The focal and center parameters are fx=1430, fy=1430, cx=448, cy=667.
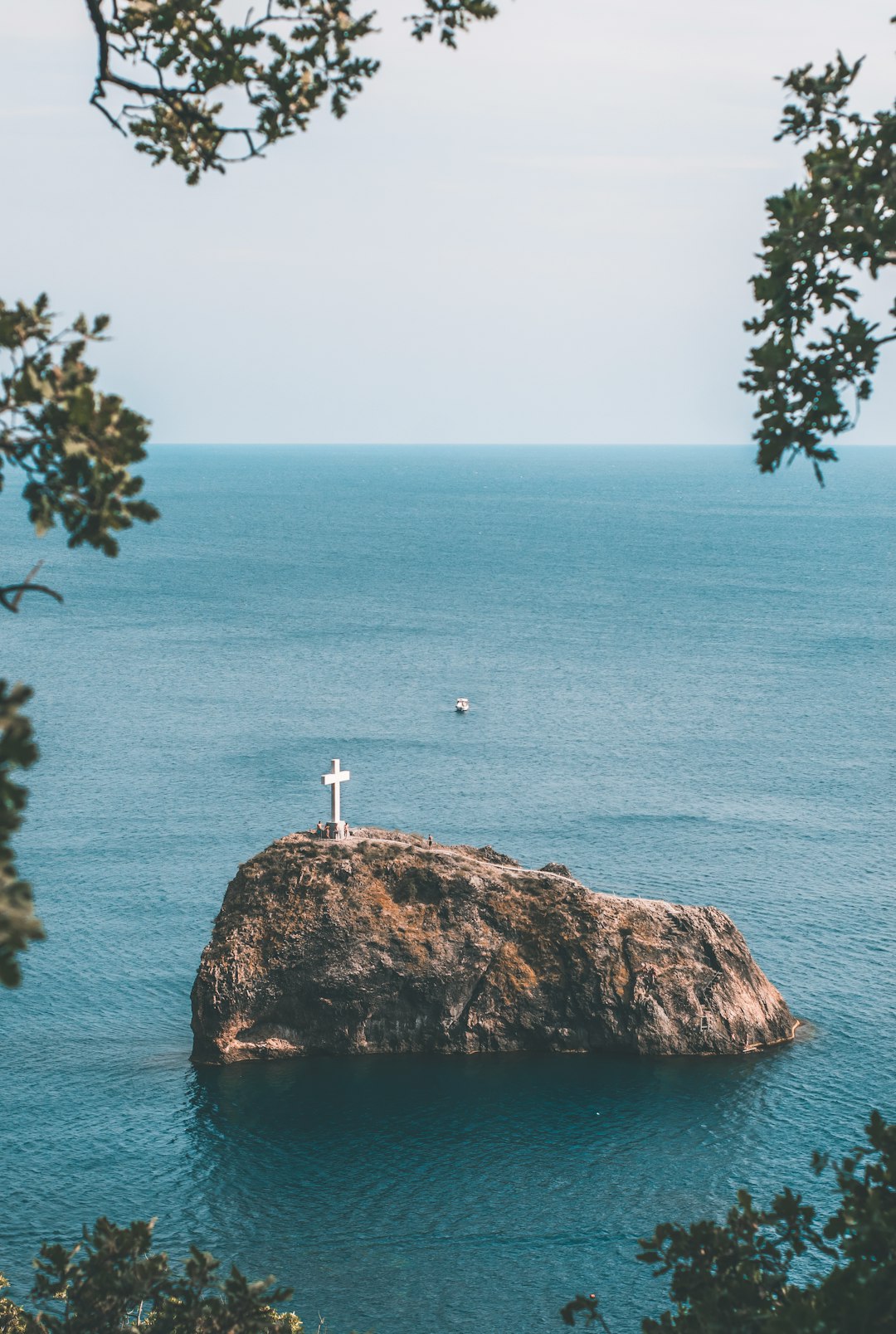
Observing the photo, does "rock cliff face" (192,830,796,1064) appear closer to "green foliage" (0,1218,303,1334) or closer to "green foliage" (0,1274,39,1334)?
"green foliage" (0,1274,39,1334)

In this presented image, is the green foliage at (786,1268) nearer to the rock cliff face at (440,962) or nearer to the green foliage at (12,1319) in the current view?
the green foliage at (12,1319)

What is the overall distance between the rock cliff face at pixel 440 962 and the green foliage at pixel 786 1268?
41057 mm

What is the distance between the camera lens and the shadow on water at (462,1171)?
40.6 metres

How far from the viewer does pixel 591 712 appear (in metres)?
116

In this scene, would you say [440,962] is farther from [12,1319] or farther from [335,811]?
[12,1319]

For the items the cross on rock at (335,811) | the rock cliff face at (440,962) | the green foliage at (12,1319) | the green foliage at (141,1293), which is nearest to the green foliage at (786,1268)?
the green foliage at (141,1293)

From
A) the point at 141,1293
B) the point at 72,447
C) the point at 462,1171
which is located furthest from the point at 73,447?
the point at 462,1171

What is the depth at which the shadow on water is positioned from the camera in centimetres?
4059

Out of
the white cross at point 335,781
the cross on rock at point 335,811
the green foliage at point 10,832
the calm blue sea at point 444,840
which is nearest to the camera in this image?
the green foliage at point 10,832

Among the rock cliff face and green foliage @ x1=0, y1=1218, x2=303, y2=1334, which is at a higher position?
green foliage @ x1=0, y1=1218, x2=303, y2=1334

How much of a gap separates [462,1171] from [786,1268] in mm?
36124

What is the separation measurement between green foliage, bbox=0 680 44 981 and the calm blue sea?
3518 centimetres

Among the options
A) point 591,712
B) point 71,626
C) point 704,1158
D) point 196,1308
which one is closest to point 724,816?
point 591,712

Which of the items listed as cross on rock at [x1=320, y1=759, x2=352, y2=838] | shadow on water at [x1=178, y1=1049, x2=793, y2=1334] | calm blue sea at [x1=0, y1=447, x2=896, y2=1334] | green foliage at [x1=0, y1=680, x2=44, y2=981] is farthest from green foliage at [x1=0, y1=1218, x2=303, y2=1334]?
cross on rock at [x1=320, y1=759, x2=352, y2=838]
